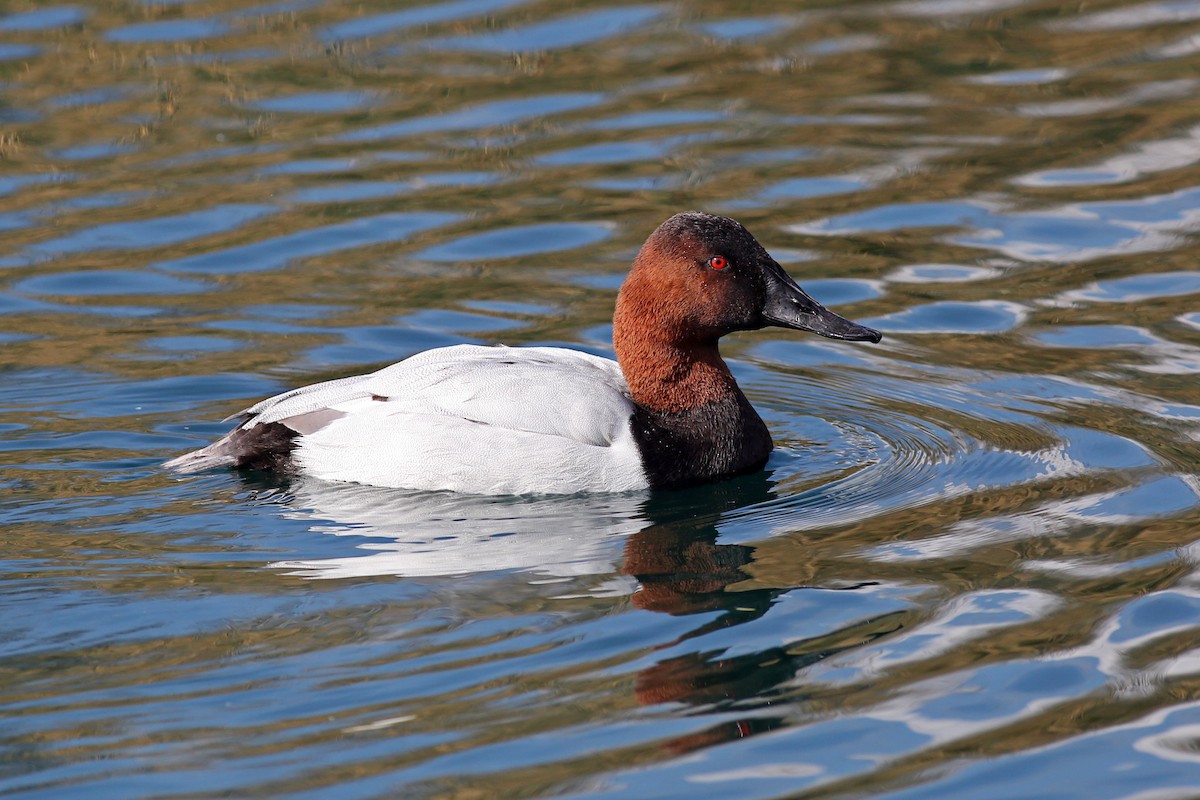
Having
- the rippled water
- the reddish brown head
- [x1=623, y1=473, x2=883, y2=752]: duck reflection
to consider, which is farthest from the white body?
[x1=623, y1=473, x2=883, y2=752]: duck reflection

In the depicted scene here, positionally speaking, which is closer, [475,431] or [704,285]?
[475,431]

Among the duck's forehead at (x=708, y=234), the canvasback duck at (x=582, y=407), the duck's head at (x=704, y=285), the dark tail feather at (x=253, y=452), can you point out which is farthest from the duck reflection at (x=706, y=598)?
the dark tail feather at (x=253, y=452)

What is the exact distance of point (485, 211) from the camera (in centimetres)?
1066

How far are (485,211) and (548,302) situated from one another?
1.33 metres

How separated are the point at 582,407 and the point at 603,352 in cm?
188

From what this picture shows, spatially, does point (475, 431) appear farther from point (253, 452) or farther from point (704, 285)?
point (704, 285)

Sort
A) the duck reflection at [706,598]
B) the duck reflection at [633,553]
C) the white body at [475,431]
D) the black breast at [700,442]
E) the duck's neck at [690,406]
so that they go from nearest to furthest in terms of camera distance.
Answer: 1. the duck reflection at [706,598]
2. the duck reflection at [633,553]
3. the white body at [475,431]
4. the black breast at [700,442]
5. the duck's neck at [690,406]

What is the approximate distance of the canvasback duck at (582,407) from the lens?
23.1 feet

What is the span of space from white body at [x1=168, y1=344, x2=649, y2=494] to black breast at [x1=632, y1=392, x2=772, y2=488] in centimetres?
8

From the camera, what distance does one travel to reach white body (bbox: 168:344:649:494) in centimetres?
703

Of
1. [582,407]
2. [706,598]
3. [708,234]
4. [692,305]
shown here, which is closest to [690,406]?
[692,305]

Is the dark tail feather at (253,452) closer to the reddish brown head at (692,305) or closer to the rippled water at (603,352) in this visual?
the rippled water at (603,352)

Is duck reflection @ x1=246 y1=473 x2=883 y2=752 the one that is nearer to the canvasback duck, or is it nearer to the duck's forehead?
the canvasback duck

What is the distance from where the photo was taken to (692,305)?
7441 millimetres
